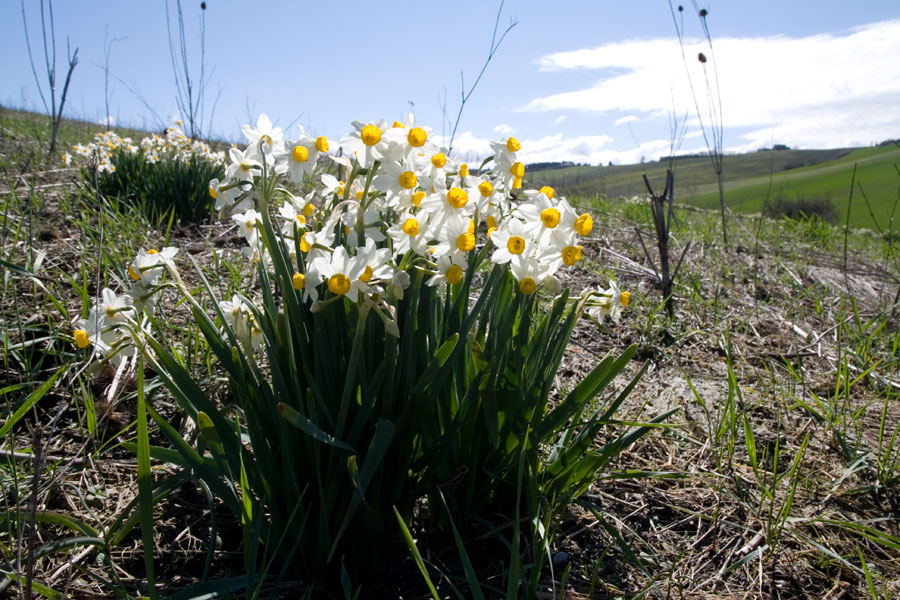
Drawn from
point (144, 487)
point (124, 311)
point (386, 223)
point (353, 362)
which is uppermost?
point (386, 223)

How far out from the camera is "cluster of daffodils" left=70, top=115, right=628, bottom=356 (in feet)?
3.66

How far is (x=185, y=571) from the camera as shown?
1.35 meters

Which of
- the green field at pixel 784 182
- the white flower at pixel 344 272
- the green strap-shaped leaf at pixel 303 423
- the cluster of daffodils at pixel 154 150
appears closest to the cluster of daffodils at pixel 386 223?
the white flower at pixel 344 272

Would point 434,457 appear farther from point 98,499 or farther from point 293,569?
point 98,499

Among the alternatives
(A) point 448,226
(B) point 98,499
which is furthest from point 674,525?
(B) point 98,499

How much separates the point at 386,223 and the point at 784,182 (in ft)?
72.4

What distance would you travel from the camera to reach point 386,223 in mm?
1324

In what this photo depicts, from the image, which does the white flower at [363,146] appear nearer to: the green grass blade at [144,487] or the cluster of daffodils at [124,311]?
the cluster of daffodils at [124,311]

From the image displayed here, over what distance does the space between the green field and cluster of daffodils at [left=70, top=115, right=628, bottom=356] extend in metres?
2.22

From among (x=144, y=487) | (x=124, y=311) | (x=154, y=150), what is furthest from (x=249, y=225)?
(x=154, y=150)

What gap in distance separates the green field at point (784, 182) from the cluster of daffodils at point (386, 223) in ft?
7.28

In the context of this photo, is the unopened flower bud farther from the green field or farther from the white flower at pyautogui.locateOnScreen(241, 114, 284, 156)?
the green field

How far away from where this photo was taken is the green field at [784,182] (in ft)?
38.0

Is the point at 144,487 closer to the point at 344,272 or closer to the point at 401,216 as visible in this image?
the point at 344,272
